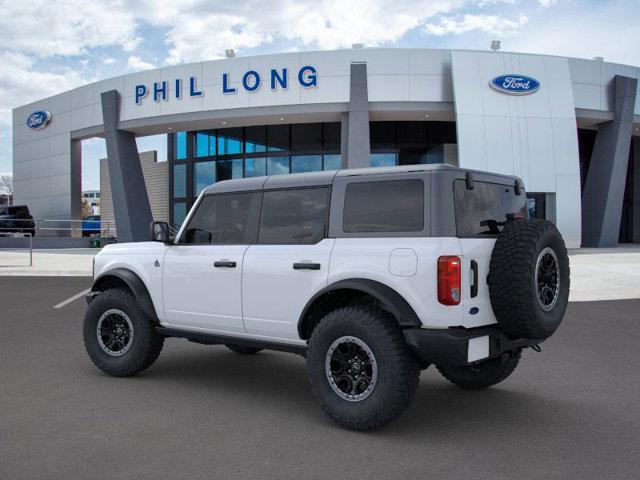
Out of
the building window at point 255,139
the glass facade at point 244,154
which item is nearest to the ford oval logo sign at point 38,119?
the glass facade at point 244,154

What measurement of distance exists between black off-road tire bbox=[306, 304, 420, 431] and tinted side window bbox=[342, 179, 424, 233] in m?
0.62

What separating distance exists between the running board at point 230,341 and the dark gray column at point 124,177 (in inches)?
1040

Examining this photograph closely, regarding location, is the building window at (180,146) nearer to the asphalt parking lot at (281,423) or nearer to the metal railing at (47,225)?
the metal railing at (47,225)

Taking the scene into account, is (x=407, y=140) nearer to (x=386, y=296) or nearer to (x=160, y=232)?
(x=160, y=232)

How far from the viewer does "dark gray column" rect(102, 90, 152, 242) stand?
101 feet

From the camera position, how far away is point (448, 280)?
3.95 meters

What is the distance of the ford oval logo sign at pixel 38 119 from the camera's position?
35.6 meters

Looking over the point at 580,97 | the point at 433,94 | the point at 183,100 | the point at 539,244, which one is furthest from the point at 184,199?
the point at 539,244

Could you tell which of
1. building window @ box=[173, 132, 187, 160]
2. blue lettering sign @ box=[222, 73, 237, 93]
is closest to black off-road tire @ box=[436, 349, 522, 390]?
blue lettering sign @ box=[222, 73, 237, 93]

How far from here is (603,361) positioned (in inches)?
252

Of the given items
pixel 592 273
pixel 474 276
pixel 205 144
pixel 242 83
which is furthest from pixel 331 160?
pixel 474 276

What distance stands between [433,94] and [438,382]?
74.4 feet

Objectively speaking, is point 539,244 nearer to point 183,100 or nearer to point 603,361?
point 603,361

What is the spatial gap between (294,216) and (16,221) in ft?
110
